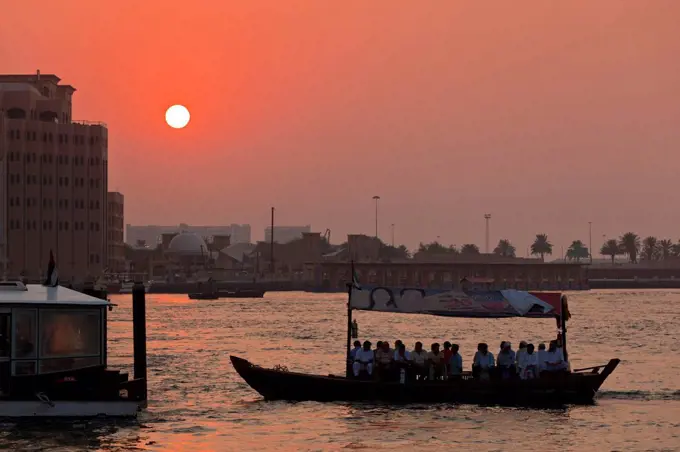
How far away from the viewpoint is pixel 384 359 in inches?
1638

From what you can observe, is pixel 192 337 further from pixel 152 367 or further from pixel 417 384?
pixel 417 384

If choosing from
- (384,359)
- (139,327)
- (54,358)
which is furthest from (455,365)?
(54,358)

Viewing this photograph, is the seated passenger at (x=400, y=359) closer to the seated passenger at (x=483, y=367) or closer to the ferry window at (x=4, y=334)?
the seated passenger at (x=483, y=367)

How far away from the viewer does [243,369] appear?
4284cm

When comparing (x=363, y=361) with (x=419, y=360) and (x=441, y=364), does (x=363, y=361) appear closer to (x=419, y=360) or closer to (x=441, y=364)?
(x=419, y=360)

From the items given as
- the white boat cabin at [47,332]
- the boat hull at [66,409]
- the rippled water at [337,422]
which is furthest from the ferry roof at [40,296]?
the rippled water at [337,422]

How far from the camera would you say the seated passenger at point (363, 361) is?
Answer: 41750 millimetres

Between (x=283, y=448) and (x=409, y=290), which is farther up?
(x=409, y=290)

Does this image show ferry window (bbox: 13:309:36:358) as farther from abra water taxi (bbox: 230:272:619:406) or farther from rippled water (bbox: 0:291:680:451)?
abra water taxi (bbox: 230:272:619:406)

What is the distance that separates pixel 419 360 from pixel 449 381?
121 centimetres

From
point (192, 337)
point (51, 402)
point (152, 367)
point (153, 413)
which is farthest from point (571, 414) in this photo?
point (192, 337)

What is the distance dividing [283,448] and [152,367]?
1124 inches

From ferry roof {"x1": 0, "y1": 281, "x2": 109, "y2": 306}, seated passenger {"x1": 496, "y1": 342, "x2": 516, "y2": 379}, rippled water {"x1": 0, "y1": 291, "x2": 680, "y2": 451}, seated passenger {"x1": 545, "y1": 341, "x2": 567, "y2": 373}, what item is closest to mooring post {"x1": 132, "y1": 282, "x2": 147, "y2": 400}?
rippled water {"x1": 0, "y1": 291, "x2": 680, "y2": 451}

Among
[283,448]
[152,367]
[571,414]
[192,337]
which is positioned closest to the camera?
[283,448]
